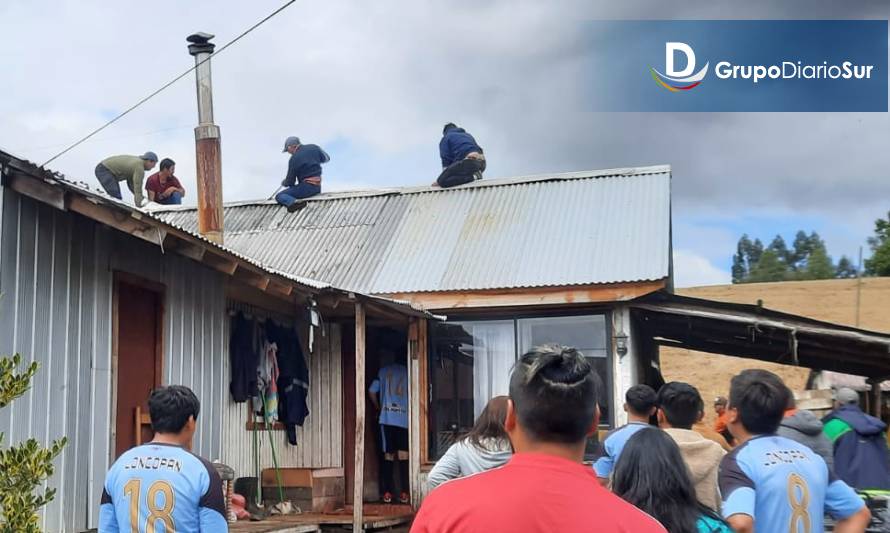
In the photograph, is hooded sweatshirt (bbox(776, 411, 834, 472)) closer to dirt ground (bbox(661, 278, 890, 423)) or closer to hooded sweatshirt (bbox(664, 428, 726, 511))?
hooded sweatshirt (bbox(664, 428, 726, 511))

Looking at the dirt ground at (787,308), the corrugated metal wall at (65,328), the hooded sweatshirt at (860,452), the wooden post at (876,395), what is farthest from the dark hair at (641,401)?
the dirt ground at (787,308)

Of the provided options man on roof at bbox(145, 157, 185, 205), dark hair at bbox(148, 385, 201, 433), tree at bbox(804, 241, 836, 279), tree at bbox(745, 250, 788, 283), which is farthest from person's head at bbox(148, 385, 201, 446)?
tree at bbox(804, 241, 836, 279)

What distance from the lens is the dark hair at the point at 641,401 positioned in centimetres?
532

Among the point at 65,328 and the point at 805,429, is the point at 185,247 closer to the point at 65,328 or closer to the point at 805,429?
the point at 65,328

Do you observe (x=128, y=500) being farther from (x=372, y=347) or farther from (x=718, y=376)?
(x=718, y=376)

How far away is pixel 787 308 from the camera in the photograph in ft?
140

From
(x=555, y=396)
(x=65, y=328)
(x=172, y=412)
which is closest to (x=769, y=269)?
(x=65, y=328)

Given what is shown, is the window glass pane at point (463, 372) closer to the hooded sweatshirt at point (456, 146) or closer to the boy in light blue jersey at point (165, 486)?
the hooded sweatshirt at point (456, 146)


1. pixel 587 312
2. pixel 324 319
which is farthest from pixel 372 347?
pixel 587 312

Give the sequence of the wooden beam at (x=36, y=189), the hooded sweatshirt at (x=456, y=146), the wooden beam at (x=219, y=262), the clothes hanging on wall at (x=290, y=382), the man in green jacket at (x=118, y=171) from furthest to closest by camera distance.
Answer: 1. the hooded sweatshirt at (x=456, y=146)
2. the man in green jacket at (x=118, y=171)
3. the clothes hanging on wall at (x=290, y=382)
4. the wooden beam at (x=219, y=262)
5. the wooden beam at (x=36, y=189)

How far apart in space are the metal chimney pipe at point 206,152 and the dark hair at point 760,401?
33.3ft

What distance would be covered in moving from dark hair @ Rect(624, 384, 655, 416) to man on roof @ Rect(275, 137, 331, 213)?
10534mm

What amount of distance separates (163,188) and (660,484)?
13.9 metres

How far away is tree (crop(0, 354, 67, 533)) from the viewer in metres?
4.94
